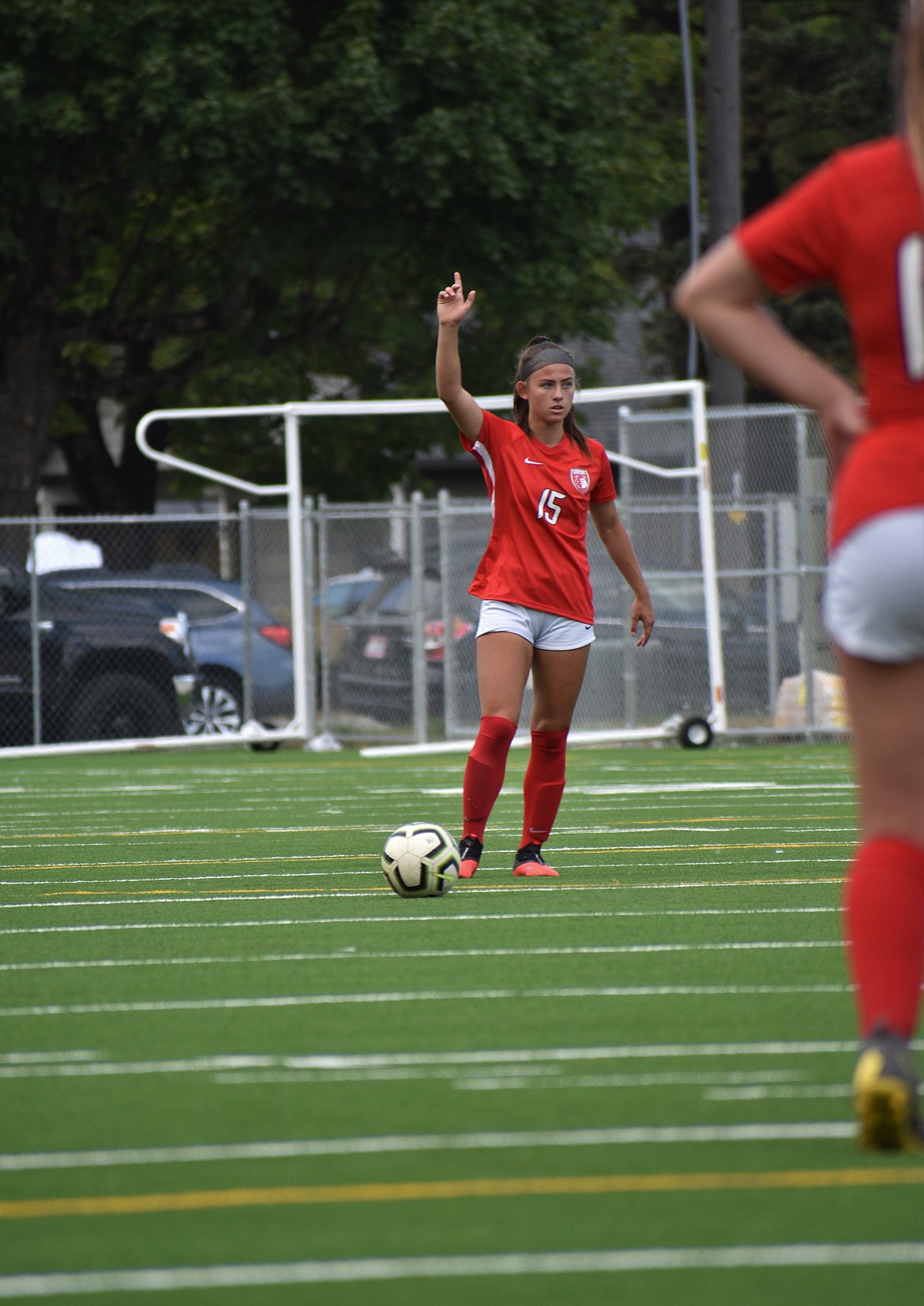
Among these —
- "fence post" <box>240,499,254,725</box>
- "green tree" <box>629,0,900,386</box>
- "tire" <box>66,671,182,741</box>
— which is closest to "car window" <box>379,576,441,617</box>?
"fence post" <box>240,499,254,725</box>

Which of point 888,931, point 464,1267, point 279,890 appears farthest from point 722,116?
point 464,1267

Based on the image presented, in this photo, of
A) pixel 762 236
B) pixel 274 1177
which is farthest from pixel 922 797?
pixel 274 1177

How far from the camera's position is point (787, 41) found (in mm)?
35531

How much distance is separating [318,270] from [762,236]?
2261 centimetres

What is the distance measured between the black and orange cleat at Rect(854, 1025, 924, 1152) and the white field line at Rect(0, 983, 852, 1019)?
1.86 metres

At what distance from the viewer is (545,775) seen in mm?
8695

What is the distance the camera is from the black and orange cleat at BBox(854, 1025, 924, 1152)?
369 centimetres

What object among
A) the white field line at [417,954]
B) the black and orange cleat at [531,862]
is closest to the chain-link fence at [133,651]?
the black and orange cleat at [531,862]

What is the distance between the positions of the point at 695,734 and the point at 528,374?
11.0 m

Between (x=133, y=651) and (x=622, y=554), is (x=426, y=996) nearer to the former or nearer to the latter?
(x=622, y=554)

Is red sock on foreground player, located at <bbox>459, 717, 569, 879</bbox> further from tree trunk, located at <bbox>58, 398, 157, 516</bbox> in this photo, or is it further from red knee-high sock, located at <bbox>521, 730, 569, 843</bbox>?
tree trunk, located at <bbox>58, 398, 157, 516</bbox>

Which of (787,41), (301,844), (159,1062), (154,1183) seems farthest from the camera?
(787,41)

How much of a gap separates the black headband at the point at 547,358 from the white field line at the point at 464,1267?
5530 mm

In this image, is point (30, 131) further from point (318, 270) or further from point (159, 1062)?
point (159, 1062)
